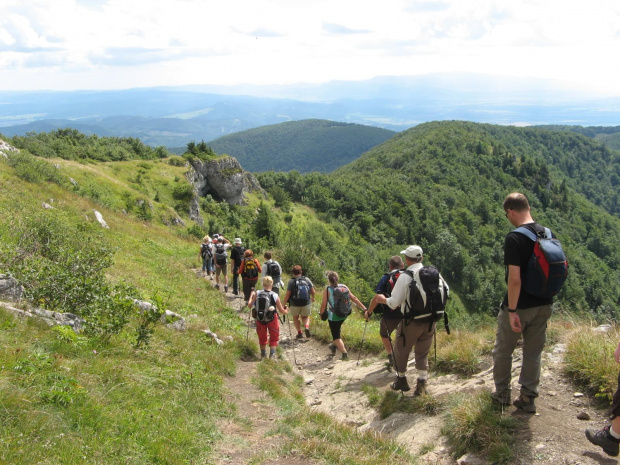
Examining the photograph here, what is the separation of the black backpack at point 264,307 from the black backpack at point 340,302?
132 centimetres

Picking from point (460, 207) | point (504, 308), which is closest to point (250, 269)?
point (504, 308)

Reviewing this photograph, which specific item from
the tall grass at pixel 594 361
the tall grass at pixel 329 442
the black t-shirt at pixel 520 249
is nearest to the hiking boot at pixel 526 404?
the tall grass at pixel 594 361

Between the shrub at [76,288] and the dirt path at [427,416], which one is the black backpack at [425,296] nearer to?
the dirt path at [427,416]

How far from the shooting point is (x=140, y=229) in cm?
2053

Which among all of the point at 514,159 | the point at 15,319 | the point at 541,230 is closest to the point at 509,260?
the point at 541,230

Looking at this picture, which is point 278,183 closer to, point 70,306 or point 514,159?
point 70,306

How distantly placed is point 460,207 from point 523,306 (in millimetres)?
94615

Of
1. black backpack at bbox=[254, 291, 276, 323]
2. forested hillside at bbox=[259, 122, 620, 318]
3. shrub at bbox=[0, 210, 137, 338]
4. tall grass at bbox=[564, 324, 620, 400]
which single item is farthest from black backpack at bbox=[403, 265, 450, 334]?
forested hillside at bbox=[259, 122, 620, 318]

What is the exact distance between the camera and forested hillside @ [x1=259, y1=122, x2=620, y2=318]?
247 ft

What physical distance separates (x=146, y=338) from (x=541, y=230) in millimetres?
5850

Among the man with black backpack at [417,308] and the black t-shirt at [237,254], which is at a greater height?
the man with black backpack at [417,308]

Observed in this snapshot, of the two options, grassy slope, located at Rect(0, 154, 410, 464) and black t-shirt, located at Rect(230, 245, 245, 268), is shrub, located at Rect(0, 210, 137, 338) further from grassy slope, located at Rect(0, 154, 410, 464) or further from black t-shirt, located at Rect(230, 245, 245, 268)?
black t-shirt, located at Rect(230, 245, 245, 268)

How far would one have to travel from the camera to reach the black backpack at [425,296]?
5531 millimetres

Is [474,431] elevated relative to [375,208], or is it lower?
elevated
